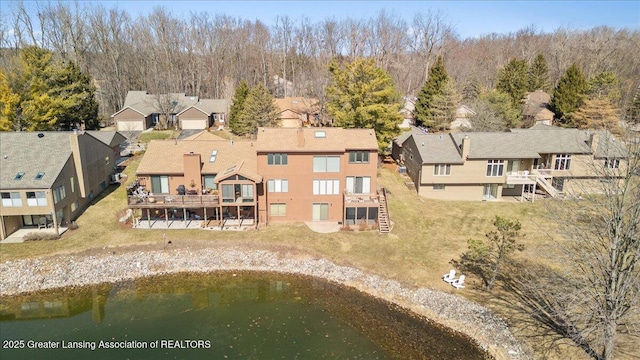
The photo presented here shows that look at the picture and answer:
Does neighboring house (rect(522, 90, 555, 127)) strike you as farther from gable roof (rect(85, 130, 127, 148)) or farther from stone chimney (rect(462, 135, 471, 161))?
gable roof (rect(85, 130, 127, 148))

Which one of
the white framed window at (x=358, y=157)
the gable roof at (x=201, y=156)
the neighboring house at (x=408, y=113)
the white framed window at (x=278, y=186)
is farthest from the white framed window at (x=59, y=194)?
the neighboring house at (x=408, y=113)

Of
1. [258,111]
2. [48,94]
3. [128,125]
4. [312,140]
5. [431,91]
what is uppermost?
[431,91]

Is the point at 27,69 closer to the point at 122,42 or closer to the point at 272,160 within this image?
the point at 272,160

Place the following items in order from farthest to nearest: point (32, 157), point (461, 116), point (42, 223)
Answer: point (461, 116)
point (32, 157)
point (42, 223)

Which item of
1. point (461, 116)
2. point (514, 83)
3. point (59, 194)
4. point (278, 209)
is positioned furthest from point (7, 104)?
point (514, 83)

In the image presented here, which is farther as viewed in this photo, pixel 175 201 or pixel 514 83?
pixel 514 83

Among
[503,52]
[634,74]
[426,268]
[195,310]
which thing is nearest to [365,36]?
[503,52]

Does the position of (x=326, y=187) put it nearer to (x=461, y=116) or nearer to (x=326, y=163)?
(x=326, y=163)
